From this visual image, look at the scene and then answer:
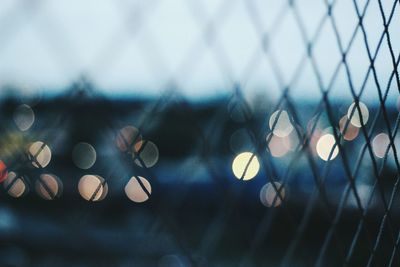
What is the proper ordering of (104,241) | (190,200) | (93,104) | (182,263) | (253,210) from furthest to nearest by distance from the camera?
(190,200) → (253,210) → (104,241) → (182,263) → (93,104)

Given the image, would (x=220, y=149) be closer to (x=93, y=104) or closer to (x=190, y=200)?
(x=190, y=200)

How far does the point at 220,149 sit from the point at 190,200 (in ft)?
5.06

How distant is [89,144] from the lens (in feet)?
27.6

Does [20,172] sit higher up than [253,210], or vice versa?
[253,210]

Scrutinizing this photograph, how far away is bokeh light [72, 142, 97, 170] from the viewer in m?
7.78

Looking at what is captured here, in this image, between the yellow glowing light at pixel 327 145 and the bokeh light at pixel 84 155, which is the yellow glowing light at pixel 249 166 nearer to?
the yellow glowing light at pixel 327 145

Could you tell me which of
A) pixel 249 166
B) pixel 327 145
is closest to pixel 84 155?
pixel 327 145

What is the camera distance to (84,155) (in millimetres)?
8227

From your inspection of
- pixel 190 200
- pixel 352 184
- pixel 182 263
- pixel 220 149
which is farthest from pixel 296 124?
pixel 220 149

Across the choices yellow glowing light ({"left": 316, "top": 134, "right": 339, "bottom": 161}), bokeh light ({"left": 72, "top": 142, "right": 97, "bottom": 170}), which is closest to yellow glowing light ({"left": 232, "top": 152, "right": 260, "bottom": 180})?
yellow glowing light ({"left": 316, "top": 134, "right": 339, "bottom": 161})

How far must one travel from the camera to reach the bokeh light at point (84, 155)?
25.5 feet

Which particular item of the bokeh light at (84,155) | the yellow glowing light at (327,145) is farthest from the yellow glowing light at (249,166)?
the bokeh light at (84,155)

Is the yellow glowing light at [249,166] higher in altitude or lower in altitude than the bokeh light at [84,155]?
lower

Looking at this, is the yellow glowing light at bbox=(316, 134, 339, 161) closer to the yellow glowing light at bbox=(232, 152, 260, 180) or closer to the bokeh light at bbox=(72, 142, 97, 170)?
the yellow glowing light at bbox=(232, 152, 260, 180)
